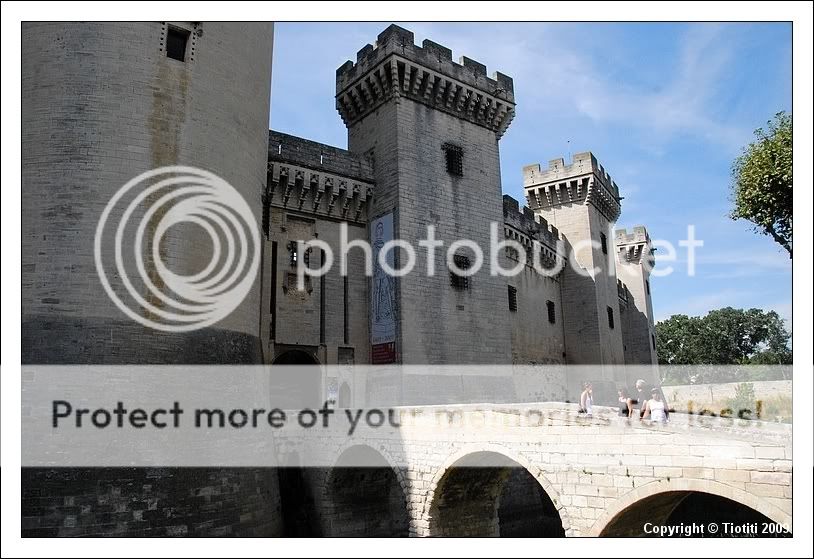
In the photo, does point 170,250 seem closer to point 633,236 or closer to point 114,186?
point 114,186

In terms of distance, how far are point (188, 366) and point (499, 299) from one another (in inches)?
443

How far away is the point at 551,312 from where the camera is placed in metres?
28.0

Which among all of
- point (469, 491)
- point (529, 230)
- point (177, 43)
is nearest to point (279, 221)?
point (177, 43)

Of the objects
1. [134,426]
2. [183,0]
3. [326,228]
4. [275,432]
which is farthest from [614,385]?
[183,0]

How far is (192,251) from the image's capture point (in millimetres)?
13797

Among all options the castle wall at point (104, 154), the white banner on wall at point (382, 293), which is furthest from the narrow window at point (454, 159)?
the castle wall at point (104, 154)

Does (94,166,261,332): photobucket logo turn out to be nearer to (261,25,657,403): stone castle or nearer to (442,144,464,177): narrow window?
(261,25,657,403): stone castle

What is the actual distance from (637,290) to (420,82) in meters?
23.8

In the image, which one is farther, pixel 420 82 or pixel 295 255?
pixel 420 82

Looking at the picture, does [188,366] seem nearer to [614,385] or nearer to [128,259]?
[128,259]

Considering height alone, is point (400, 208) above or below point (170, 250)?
above

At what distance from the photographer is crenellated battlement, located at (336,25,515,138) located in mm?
19516

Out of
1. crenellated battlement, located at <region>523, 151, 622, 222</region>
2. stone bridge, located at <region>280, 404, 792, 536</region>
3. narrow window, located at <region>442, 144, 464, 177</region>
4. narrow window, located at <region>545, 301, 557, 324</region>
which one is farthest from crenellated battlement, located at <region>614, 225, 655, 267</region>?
stone bridge, located at <region>280, 404, 792, 536</region>

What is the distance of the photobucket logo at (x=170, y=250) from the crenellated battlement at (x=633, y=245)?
1136 inches
